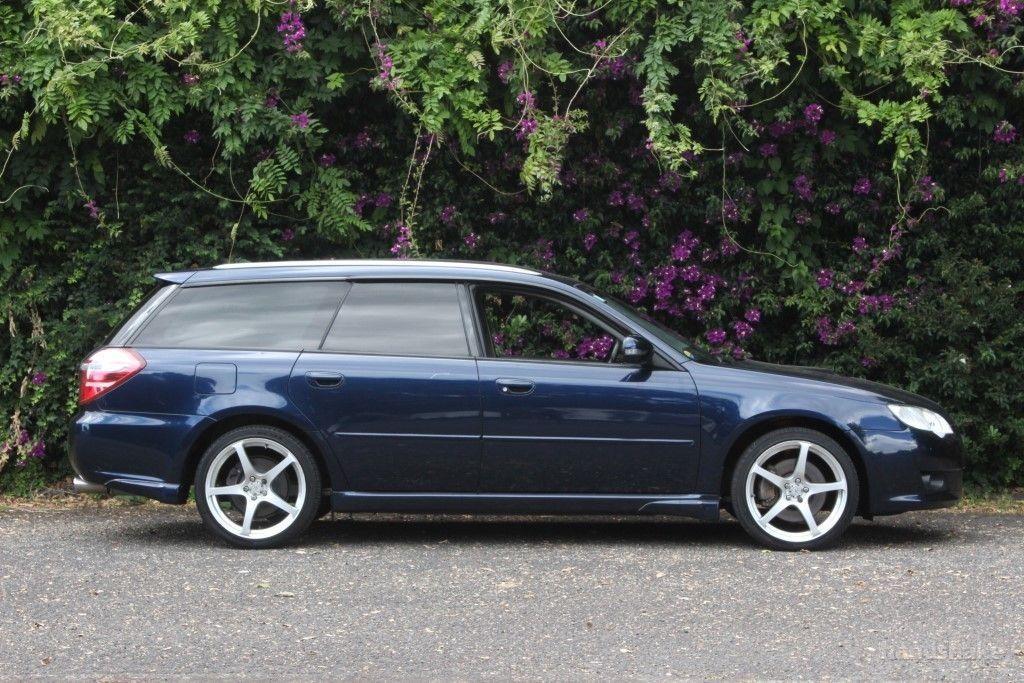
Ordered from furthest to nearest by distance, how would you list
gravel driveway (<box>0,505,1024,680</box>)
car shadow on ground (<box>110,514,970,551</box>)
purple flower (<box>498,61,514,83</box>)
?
purple flower (<box>498,61,514,83</box>) → car shadow on ground (<box>110,514,970,551</box>) → gravel driveway (<box>0,505,1024,680</box>)

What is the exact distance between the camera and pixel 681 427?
7848 mm

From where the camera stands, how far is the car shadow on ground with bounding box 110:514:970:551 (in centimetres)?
831

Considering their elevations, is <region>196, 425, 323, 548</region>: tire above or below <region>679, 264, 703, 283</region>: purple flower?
below

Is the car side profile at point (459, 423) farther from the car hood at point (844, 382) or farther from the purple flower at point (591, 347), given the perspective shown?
the purple flower at point (591, 347)

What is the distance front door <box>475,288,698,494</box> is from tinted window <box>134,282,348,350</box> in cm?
101

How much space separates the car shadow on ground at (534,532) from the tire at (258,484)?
10.1 inches

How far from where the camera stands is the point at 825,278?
10.7 metres

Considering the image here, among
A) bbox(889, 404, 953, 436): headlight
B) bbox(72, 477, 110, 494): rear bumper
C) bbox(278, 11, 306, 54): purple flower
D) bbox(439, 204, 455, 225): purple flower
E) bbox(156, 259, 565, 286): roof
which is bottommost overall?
bbox(72, 477, 110, 494): rear bumper

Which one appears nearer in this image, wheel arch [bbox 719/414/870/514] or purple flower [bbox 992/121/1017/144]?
wheel arch [bbox 719/414/870/514]

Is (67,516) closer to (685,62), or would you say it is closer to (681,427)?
→ (681,427)

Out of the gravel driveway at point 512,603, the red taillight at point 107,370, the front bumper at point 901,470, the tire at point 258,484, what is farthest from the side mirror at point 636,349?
the red taillight at point 107,370

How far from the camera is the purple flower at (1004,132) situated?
10.3 meters

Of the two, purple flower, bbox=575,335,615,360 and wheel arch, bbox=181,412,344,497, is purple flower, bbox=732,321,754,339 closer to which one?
purple flower, bbox=575,335,615,360

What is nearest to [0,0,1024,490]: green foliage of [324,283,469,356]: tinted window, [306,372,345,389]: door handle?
[324,283,469,356]: tinted window
